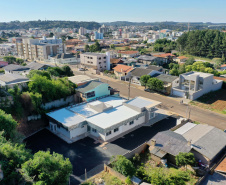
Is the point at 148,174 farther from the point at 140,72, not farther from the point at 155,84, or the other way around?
the point at 140,72

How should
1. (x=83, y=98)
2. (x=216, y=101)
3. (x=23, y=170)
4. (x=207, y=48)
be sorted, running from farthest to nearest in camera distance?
(x=207, y=48)
(x=216, y=101)
(x=83, y=98)
(x=23, y=170)

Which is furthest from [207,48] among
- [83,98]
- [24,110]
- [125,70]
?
[24,110]

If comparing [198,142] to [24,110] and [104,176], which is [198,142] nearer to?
[104,176]

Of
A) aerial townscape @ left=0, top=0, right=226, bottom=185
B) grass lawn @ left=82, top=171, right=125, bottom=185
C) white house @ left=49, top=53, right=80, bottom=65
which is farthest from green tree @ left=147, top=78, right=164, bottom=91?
white house @ left=49, top=53, right=80, bottom=65

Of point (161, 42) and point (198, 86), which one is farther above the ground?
point (161, 42)

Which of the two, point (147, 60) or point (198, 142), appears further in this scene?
point (147, 60)

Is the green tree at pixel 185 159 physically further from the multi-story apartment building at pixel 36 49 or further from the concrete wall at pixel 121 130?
the multi-story apartment building at pixel 36 49

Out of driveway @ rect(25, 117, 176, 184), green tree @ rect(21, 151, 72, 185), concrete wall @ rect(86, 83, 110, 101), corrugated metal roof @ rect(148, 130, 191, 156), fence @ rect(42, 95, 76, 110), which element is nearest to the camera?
green tree @ rect(21, 151, 72, 185)

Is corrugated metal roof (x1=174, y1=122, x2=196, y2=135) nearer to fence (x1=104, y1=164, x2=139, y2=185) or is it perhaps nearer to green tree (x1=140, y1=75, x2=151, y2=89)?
fence (x1=104, y1=164, x2=139, y2=185)
